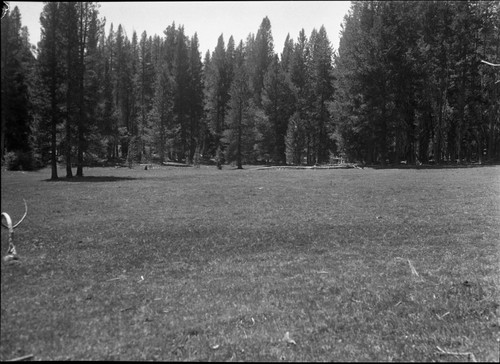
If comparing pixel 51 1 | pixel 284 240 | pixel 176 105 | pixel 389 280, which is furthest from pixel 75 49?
pixel 176 105

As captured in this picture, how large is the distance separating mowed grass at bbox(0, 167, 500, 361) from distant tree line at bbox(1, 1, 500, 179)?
107 cm

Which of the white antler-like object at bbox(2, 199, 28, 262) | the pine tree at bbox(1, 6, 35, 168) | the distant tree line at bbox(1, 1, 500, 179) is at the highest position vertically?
the distant tree line at bbox(1, 1, 500, 179)

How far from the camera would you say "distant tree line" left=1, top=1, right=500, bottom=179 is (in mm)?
4457

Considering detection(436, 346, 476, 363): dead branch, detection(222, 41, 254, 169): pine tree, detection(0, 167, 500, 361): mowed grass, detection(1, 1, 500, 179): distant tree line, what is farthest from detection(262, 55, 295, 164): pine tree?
detection(436, 346, 476, 363): dead branch

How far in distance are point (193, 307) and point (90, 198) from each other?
8.10 ft

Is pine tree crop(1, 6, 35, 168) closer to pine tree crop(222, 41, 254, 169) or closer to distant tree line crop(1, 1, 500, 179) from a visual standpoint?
distant tree line crop(1, 1, 500, 179)

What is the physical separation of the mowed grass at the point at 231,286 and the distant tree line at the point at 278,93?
1069 mm

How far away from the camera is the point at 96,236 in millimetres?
7230

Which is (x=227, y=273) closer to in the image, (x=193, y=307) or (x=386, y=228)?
(x=193, y=307)

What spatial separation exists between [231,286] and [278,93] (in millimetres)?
63624

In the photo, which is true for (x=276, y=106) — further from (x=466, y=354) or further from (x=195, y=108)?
(x=466, y=354)

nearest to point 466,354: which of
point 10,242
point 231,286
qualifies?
point 231,286

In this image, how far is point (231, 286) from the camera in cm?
718

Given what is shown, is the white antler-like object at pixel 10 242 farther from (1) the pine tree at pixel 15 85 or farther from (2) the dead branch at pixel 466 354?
(2) the dead branch at pixel 466 354
